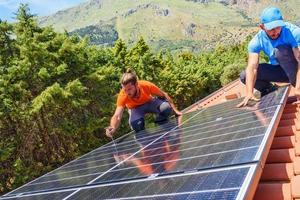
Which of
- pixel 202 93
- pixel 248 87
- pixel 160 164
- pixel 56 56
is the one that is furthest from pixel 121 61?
pixel 160 164

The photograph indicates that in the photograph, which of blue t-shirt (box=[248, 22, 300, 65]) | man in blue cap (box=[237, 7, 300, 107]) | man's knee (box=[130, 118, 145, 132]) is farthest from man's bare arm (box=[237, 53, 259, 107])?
man's knee (box=[130, 118, 145, 132])

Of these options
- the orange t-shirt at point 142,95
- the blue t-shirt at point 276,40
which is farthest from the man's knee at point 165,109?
the blue t-shirt at point 276,40

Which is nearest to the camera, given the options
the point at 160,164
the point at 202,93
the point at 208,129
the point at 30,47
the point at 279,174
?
the point at 279,174

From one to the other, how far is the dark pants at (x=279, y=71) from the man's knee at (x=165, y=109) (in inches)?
105

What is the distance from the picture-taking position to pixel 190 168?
11.3 feet

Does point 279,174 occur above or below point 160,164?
below

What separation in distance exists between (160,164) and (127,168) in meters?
0.66

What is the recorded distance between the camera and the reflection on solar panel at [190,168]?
2.75 m

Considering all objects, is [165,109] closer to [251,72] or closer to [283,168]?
[251,72]

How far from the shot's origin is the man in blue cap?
5.86m

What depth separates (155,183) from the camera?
327 cm

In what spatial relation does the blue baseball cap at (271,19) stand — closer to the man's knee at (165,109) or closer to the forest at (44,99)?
the man's knee at (165,109)

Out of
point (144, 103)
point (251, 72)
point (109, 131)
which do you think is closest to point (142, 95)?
point (144, 103)

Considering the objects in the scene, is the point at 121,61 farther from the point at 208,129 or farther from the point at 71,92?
the point at 208,129
